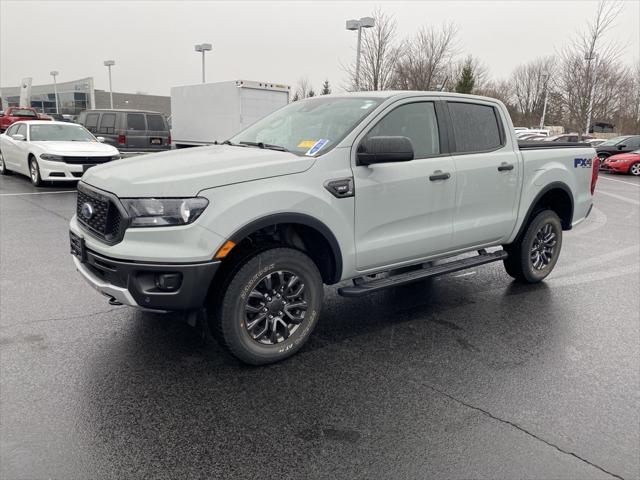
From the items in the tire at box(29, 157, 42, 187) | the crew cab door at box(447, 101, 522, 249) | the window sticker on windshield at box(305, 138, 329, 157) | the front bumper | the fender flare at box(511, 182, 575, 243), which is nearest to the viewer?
the front bumper

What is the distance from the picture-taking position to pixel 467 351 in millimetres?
4125

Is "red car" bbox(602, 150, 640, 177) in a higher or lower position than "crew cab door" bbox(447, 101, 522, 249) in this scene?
lower

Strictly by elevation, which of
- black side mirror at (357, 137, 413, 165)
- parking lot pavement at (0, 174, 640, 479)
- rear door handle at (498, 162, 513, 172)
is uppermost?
black side mirror at (357, 137, 413, 165)

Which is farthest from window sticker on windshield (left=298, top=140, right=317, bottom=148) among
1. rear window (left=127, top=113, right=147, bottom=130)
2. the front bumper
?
rear window (left=127, top=113, right=147, bottom=130)

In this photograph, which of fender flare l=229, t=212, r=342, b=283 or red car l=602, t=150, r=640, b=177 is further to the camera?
red car l=602, t=150, r=640, b=177

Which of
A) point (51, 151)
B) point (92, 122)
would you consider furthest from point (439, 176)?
point (92, 122)

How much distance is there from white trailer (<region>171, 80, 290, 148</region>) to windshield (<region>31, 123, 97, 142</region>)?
5204 millimetres

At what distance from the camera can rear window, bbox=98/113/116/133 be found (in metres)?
16.9

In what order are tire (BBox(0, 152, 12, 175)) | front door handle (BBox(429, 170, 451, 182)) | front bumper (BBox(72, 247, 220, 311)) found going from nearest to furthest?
front bumper (BBox(72, 247, 220, 311))
front door handle (BBox(429, 170, 451, 182))
tire (BBox(0, 152, 12, 175))

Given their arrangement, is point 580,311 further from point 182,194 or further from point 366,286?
point 182,194

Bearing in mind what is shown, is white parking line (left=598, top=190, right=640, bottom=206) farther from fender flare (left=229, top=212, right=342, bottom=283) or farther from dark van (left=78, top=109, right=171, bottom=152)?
dark van (left=78, top=109, right=171, bottom=152)

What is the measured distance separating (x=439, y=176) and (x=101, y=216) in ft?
8.77

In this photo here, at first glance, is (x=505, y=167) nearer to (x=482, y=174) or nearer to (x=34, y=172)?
(x=482, y=174)

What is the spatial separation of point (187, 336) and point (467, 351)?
221 centimetres
